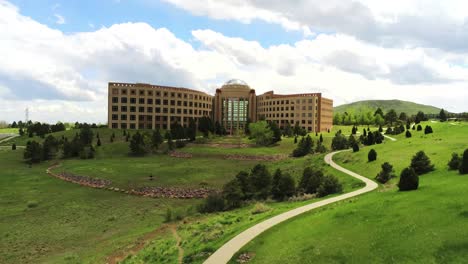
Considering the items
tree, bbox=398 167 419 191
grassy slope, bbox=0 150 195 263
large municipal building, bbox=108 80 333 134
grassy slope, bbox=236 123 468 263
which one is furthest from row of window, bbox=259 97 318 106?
grassy slope, bbox=236 123 468 263

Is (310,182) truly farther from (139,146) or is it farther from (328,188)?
(139,146)

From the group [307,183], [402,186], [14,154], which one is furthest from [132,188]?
[14,154]

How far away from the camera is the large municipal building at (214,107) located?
139m

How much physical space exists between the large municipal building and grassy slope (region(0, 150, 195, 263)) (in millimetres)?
79291

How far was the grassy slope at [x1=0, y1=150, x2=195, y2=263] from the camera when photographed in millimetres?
30016

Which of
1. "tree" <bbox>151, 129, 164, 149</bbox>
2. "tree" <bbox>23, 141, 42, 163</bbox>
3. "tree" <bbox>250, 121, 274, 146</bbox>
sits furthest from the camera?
"tree" <bbox>250, 121, 274, 146</bbox>

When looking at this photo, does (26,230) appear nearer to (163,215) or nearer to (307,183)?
(163,215)

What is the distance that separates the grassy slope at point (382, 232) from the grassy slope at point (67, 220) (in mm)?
16215

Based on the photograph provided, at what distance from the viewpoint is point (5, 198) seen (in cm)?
5022

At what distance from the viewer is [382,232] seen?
19.7m

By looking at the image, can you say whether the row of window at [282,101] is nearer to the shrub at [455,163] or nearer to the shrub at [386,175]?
the shrub at [386,175]

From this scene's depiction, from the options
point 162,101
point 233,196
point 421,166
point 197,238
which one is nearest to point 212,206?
point 233,196

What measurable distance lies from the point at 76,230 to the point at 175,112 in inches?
4403

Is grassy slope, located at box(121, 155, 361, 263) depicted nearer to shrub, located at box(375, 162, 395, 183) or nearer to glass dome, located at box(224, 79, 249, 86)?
shrub, located at box(375, 162, 395, 183)
